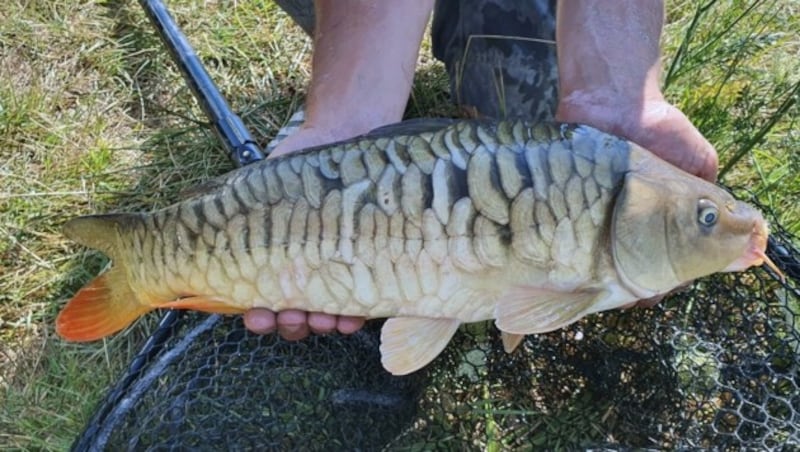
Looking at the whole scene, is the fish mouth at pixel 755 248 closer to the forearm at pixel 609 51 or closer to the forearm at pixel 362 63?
the forearm at pixel 609 51

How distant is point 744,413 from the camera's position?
4.13 feet

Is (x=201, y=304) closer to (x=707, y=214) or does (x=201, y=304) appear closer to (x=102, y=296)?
(x=102, y=296)

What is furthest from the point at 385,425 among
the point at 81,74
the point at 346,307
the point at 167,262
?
the point at 81,74

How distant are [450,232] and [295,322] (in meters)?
0.27

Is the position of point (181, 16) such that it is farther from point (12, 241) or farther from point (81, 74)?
point (12, 241)

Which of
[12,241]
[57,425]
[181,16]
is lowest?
[57,425]

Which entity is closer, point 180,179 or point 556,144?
point 556,144

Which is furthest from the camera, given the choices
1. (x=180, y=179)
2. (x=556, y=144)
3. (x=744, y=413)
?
(x=180, y=179)

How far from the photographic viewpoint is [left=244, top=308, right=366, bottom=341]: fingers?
1.18 m

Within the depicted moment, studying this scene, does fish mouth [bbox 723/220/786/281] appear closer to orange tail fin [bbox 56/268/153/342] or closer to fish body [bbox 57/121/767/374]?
fish body [bbox 57/121/767/374]

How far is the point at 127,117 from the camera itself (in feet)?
6.68

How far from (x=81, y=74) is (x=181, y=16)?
0.83 feet

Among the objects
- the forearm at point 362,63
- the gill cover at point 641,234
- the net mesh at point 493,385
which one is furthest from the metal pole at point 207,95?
the gill cover at point 641,234

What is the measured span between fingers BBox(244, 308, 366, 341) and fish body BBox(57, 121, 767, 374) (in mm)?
58
